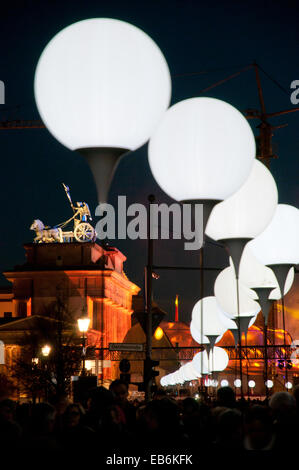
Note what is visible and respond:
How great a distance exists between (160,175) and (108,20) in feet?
4.57

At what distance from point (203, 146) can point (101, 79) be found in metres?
1.18

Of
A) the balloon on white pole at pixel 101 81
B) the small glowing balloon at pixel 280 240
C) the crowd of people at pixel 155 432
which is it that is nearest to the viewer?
the balloon on white pole at pixel 101 81

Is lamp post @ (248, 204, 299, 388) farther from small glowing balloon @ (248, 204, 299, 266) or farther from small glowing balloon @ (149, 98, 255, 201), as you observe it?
small glowing balloon @ (149, 98, 255, 201)

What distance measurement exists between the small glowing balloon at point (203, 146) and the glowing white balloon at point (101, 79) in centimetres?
74

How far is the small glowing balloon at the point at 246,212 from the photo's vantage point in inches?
259

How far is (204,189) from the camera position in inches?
214

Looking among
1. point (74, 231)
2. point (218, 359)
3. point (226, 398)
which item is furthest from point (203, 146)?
point (74, 231)

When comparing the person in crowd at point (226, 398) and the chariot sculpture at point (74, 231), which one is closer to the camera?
the person in crowd at point (226, 398)

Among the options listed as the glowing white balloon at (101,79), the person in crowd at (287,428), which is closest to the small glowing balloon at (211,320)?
the person in crowd at (287,428)

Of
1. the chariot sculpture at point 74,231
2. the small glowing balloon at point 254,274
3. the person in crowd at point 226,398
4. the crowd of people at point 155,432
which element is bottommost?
the crowd of people at point 155,432

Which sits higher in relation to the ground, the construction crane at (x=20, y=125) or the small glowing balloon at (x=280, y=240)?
the construction crane at (x=20, y=125)

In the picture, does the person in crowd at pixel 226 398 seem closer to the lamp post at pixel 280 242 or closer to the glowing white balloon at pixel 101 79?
the lamp post at pixel 280 242
